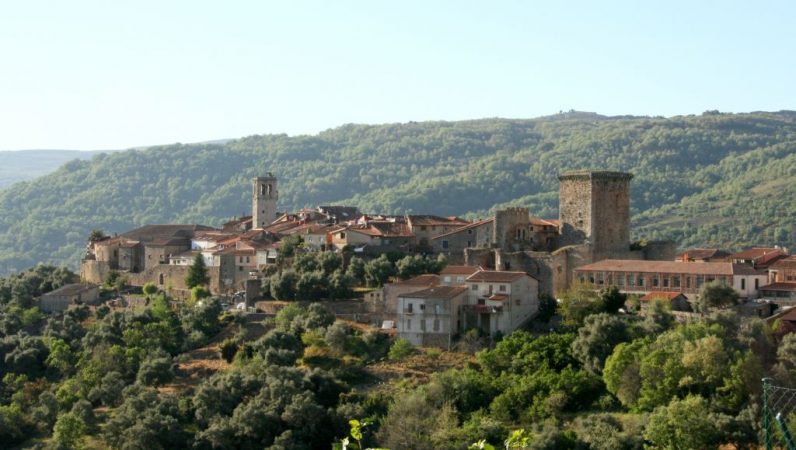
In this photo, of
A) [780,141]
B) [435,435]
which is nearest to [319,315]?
[435,435]

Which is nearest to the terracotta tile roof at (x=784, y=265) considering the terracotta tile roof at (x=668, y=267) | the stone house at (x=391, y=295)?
the terracotta tile roof at (x=668, y=267)

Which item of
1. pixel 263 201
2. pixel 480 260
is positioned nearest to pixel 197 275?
pixel 263 201

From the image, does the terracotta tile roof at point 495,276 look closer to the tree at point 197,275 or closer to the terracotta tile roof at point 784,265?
the terracotta tile roof at point 784,265

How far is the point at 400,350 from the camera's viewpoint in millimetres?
49906

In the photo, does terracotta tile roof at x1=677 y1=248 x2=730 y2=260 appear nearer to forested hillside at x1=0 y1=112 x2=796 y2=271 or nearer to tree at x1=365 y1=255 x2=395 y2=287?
tree at x1=365 y1=255 x2=395 y2=287

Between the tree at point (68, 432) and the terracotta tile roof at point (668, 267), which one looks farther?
the terracotta tile roof at point (668, 267)

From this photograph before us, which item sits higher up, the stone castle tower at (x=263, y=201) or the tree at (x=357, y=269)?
the stone castle tower at (x=263, y=201)

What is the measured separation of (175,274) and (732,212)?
61702 millimetres

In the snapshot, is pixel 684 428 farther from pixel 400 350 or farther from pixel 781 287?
pixel 400 350

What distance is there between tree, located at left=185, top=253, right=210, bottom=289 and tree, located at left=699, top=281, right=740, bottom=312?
84.3 feet

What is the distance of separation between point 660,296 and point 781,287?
509 cm

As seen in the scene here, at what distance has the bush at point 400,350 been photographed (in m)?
49.9

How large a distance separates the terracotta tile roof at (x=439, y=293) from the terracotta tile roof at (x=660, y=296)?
739 cm

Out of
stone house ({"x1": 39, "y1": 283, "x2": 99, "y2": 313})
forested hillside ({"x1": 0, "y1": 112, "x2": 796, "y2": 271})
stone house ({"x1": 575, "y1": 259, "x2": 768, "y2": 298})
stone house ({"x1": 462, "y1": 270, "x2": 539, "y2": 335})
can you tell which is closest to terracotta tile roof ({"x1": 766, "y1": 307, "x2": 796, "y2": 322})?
stone house ({"x1": 575, "y1": 259, "x2": 768, "y2": 298})
